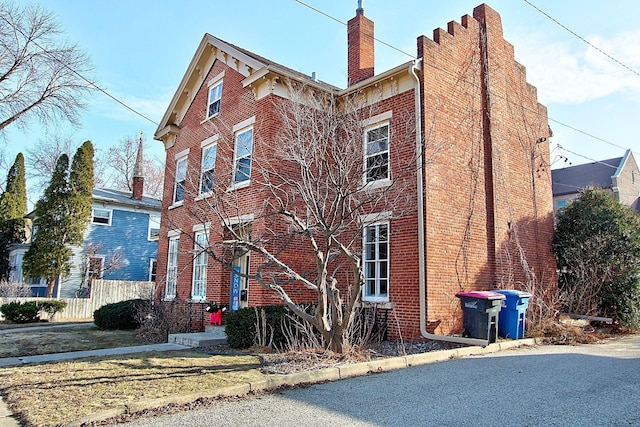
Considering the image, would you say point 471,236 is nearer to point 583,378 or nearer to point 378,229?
point 378,229

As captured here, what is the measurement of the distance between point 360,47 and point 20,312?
15.9 metres

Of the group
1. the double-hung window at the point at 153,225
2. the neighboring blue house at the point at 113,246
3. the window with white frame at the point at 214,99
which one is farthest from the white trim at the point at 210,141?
the double-hung window at the point at 153,225

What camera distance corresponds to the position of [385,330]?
11.0 meters

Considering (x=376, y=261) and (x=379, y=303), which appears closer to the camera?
(x=379, y=303)

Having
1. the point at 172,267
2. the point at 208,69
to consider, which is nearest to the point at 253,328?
the point at 172,267

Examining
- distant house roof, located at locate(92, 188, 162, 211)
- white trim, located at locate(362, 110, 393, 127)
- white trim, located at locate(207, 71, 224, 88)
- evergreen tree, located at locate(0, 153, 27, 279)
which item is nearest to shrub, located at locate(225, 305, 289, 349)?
white trim, located at locate(362, 110, 393, 127)

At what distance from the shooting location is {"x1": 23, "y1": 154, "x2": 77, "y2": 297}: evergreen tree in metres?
21.5

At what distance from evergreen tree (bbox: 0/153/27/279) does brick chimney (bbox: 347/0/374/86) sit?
2424 cm

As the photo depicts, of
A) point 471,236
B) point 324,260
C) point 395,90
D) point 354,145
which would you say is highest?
point 395,90

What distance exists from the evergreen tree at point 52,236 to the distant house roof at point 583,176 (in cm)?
3291

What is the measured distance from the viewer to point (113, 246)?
26094 millimetres

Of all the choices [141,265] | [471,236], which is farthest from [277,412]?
[141,265]

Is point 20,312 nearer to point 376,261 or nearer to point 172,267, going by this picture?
point 172,267

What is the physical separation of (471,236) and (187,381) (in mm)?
7998
